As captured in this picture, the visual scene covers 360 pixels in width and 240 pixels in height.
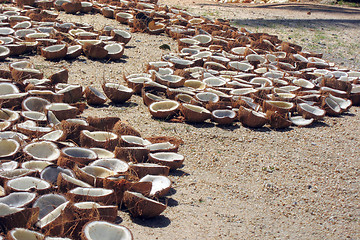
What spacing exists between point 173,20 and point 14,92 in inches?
179

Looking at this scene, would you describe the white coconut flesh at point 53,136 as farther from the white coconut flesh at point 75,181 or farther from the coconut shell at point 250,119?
the coconut shell at point 250,119

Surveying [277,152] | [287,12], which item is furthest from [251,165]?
[287,12]

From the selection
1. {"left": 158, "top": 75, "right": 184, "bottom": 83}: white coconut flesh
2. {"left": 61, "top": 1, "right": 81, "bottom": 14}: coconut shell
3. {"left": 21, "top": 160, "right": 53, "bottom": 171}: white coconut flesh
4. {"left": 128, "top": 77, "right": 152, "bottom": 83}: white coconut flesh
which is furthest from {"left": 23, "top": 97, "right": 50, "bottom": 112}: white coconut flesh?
{"left": 61, "top": 1, "right": 81, "bottom": 14}: coconut shell

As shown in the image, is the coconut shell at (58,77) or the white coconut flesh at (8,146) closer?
the white coconut flesh at (8,146)

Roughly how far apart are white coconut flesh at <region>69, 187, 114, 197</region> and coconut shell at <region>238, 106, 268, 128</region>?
6.78 feet

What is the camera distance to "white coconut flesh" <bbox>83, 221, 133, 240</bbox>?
92.0 inches

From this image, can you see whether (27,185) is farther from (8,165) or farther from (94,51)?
(94,51)

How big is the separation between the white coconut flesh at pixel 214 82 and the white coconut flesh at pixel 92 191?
2.76m

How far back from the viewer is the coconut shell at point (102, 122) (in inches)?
150

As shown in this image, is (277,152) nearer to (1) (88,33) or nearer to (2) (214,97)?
(2) (214,97)

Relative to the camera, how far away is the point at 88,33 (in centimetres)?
659

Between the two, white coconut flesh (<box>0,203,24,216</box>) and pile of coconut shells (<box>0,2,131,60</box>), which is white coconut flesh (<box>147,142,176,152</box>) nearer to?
white coconut flesh (<box>0,203,24,216</box>)

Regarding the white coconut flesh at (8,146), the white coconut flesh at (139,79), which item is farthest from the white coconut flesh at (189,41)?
the white coconut flesh at (8,146)

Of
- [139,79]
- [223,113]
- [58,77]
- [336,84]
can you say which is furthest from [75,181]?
[336,84]
